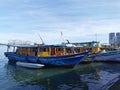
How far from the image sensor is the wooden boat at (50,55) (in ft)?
97.3

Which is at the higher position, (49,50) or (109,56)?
(49,50)

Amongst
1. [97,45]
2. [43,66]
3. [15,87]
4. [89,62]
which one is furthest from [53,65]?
[97,45]

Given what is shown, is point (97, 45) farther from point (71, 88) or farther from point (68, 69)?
point (71, 88)

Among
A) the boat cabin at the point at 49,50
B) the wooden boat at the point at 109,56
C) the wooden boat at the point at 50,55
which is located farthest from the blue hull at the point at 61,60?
the wooden boat at the point at 109,56

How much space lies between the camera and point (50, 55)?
105 feet

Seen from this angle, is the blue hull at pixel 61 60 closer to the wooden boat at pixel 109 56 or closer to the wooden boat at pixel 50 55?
the wooden boat at pixel 50 55

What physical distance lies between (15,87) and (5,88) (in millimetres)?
879

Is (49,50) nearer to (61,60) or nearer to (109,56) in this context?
(61,60)

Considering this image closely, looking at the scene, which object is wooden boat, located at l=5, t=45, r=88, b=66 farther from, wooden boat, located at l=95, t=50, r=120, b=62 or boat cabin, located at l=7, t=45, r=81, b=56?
wooden boat, located at l=95, t=50, r=120, b=62

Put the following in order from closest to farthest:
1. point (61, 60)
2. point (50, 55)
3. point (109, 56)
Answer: point (61, 60)
point (50, 55)
point (109, 56)

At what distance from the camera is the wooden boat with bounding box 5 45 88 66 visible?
1168 inches

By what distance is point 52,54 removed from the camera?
3275cm

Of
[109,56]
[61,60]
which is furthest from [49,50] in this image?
[109,56]

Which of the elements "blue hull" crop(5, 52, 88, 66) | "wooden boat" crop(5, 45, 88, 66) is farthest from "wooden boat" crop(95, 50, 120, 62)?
"blue hull" crop(5, 52, 88, 66)
